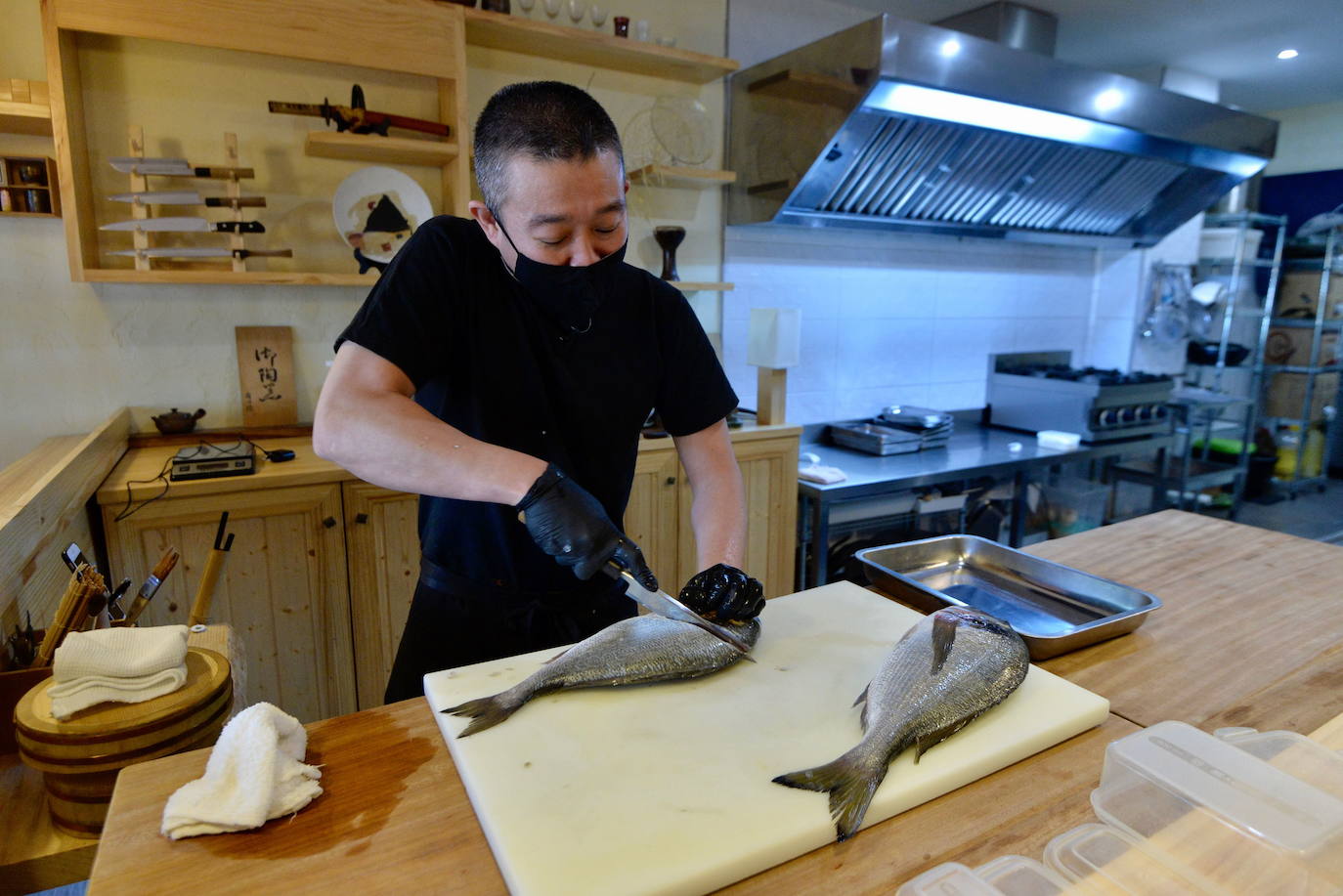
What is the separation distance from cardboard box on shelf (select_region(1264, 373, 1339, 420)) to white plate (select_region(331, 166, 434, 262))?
22.0ft

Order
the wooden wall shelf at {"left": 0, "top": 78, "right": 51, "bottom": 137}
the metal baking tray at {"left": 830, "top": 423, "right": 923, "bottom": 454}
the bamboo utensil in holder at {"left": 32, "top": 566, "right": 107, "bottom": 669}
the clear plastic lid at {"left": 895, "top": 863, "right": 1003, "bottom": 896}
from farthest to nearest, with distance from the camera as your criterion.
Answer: the metal baking tray at {"left": 830, "top": 423, "right": 923, "bottom": 454}, the wooden wall shelf at {"left": 0, "top": 78, "right": 51, "bottom": 137}, the bamboo utensil in holder at {"left": 32, "top": 566, "right": 107, "bottom": 669}, the clear plastic lid at {"left": 895, "top": 863, "right": 1003, "bottom": 896}

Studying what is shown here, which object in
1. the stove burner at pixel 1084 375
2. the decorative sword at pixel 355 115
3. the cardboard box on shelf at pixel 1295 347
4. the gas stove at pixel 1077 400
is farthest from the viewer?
the cardboard box on shelf at pixel 1295 347

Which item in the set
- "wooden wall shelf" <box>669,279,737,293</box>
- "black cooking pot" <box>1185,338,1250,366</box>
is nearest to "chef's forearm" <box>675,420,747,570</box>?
"wooden wall shelf" <box>669,279,737,293</box>

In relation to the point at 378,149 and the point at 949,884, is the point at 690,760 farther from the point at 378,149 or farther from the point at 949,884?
the point at 378,149

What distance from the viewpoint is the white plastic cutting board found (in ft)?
2.69

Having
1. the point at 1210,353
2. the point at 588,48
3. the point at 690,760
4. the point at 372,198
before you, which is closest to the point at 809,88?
the point at 588,48

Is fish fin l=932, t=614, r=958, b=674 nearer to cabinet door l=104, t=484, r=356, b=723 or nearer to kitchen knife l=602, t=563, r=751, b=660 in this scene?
kitchen knife l=602, t=563, r=751, b=660

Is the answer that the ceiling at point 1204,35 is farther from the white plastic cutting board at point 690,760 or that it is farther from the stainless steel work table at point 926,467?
the white plastic cutting board at point 690,760

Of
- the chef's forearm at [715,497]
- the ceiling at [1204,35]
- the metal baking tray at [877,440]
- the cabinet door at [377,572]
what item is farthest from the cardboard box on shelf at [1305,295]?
the cabinet door at [377,572]

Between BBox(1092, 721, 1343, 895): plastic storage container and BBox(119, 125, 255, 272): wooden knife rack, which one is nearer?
BBox(1092, 721, 1343, 895): plastic storage container

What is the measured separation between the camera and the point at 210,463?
226cm

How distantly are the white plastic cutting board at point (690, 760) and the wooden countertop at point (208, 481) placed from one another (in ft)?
4.65

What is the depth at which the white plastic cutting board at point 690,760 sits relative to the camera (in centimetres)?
82

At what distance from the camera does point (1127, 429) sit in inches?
161
